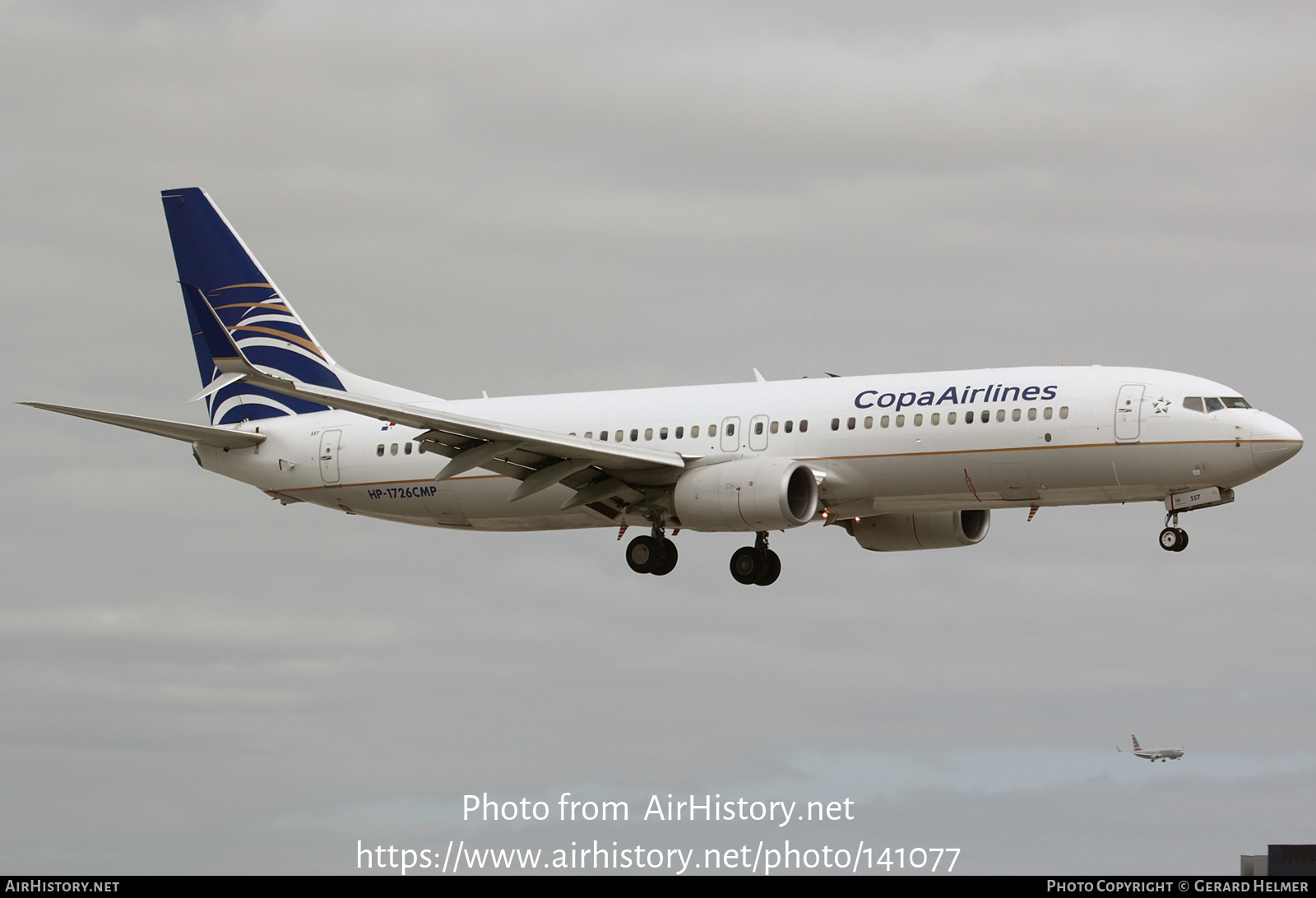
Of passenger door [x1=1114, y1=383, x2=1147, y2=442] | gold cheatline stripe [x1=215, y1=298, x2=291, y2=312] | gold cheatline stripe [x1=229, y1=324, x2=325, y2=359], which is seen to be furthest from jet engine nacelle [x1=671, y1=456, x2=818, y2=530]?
gold cheatline stripe [x1=215, y1=298, x2=291, y2=312]

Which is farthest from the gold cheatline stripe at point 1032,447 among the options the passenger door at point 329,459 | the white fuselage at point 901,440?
the passenger door at point 329,459

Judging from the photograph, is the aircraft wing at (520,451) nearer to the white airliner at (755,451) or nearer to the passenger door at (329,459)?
the white airliner at (755,451)

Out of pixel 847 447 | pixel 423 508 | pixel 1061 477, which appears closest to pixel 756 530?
pixel 847 447

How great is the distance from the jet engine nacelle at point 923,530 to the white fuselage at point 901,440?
4947 mm

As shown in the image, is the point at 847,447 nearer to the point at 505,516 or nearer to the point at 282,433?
the point at 505,516

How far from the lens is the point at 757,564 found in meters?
52.7

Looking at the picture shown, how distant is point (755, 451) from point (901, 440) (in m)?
4.34

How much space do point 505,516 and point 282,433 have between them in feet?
26.7

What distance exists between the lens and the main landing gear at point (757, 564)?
173 feet

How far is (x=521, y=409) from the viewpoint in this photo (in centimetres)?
5394

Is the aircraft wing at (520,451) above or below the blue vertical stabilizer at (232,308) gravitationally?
below

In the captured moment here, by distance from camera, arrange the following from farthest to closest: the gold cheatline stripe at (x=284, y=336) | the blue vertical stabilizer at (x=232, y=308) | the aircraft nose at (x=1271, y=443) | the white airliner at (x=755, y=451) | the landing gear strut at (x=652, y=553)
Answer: the gold cheatline stripe at (x=284, y=336), the blue vertical stabilizer at (x=232, y=308), the landing gear strut at (x=652, y=553), the white airliner at (x=755, y=451), the aircraft nose at (x=1271, y=443)

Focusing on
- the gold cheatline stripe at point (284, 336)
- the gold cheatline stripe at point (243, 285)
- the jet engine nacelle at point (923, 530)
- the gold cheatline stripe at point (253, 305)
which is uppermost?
the gold cheatline stripe at point (243, 285)

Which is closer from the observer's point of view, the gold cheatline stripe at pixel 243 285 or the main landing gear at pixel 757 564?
A: the main landing gear at pixel 757 564
